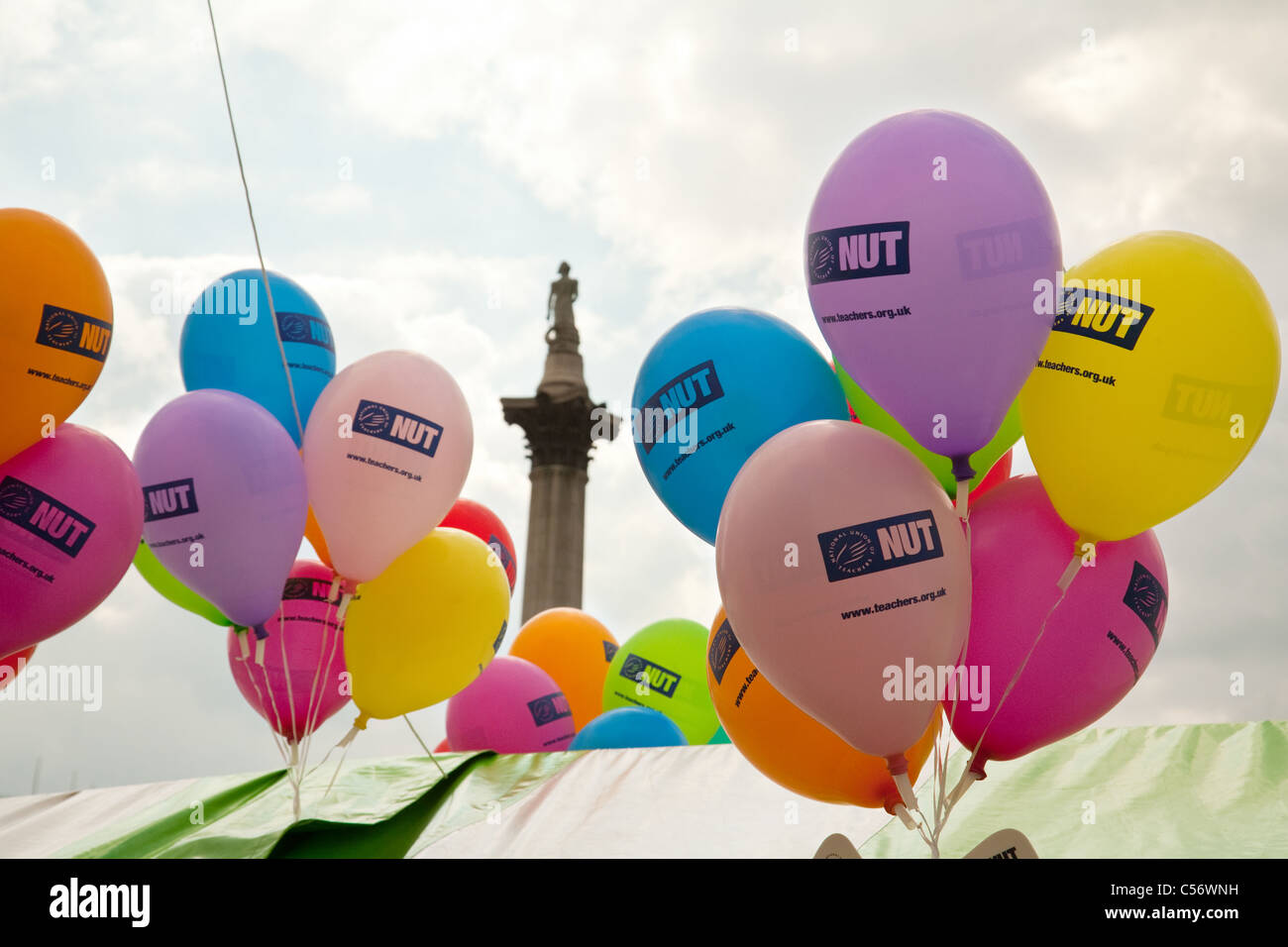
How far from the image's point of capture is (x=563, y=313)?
424 inches

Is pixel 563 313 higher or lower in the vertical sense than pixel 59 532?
higher

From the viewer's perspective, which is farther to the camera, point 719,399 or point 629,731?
point 629,731

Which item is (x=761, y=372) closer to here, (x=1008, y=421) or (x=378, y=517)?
(x=1008, y=421)

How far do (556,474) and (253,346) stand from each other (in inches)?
261

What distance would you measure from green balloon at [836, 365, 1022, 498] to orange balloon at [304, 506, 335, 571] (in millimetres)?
2186

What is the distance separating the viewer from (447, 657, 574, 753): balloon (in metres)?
4.82

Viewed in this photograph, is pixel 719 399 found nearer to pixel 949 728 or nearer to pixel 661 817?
pixel 949 728

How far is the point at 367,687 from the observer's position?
385cm

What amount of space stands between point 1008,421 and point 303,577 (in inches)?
108

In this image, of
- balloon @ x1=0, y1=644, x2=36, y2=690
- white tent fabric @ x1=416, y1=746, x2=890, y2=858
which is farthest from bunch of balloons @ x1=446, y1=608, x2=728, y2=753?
balloon @ x1=0, y1=644, x2=36, y2=690

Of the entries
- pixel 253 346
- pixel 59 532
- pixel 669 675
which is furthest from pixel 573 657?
pixel 59 532

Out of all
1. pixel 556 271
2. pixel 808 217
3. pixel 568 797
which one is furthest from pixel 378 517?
pixel 556 271

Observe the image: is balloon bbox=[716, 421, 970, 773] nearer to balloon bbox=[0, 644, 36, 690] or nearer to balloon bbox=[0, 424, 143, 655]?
balloon bbox=[0, 424, 143, 655]

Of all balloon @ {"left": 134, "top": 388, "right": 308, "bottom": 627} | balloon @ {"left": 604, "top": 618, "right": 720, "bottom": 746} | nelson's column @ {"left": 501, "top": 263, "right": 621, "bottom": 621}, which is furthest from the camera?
nelson's column @ {"left": 501, "top": 263, "right": 621, "bottom": 621}
